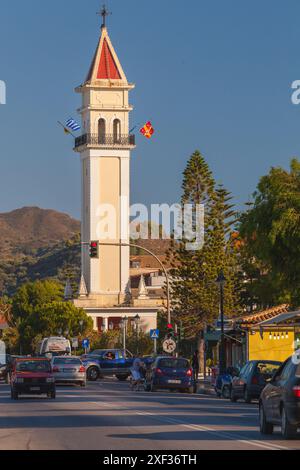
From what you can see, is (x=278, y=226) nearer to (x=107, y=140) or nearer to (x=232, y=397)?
(x=232, y=397)

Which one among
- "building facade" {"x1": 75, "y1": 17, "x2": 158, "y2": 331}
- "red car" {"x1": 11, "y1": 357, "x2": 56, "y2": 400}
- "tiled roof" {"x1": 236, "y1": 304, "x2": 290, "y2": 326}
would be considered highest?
"building facade" {"x1": 75, "y1": 17, "x2": 158, "y2": 331}

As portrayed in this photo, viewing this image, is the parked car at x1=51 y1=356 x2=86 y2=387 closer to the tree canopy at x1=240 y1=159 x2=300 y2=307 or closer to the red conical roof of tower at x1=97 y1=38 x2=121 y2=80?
the tree canopy at x1=240 y1=159 x2=300 y2=307

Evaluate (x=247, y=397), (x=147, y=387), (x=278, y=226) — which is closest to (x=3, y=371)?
(x=147, y=387)

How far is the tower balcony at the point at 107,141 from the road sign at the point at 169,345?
68318mm

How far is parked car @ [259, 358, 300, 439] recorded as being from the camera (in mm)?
23209

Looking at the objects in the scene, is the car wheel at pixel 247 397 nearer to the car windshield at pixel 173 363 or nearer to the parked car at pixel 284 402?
the car windshield at pixel 173 363

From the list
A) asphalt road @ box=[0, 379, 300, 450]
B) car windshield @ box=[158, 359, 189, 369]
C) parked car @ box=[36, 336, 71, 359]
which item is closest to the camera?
asphalt road @ box=[0, 379, 300, 450]

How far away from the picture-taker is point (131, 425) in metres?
27.9

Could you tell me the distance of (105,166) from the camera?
131625mm

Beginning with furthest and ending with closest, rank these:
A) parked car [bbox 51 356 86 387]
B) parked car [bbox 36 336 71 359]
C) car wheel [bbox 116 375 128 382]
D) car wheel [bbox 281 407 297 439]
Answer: parked car [bbox 36 336 71 359] → car wheel [bbox 116 375 128 382] → parked car [bbox 51 356 86 387] → car wheel [bbox 281 407 297 439]

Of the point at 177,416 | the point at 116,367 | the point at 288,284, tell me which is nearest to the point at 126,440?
the point at 177,416

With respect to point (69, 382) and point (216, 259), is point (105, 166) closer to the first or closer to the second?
point (216, 259)

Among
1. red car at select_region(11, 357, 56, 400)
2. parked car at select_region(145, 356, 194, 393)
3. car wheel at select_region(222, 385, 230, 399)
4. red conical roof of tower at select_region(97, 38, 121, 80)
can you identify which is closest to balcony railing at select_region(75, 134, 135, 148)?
red conical roof of tower at select_region(97, 38, 121, 80)

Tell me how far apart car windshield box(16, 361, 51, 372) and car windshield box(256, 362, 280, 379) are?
7291 millimetres
